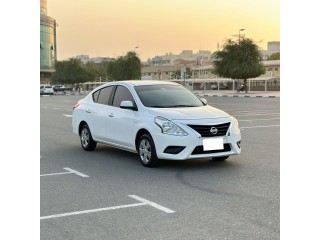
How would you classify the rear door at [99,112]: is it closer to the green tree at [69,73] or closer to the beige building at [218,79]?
the beige building at [218,79]

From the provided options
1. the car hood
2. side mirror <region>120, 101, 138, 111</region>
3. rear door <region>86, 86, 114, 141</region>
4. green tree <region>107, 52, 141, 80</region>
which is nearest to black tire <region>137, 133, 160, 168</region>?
the car hood

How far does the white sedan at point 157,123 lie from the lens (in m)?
8.21

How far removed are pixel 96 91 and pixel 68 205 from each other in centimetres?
502

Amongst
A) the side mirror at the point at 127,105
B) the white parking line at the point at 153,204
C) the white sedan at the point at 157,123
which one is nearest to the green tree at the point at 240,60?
the white sedan at the point at 157,123

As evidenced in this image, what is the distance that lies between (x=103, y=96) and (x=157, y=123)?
237cm

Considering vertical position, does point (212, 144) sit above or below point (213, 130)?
below

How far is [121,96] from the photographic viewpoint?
386 inches

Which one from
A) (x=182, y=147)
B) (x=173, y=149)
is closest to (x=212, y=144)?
(x=182, y=147)

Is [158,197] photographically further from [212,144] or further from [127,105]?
[127,105]

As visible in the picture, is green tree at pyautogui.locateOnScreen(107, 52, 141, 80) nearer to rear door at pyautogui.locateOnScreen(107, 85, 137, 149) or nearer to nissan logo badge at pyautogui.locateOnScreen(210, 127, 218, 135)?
rear door at pyautogui.locateOnScreen(107, 85, 137, 149)

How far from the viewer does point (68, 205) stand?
611cm

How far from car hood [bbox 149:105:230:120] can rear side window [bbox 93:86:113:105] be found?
1.68m

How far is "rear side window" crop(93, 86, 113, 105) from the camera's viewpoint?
10211 mm
